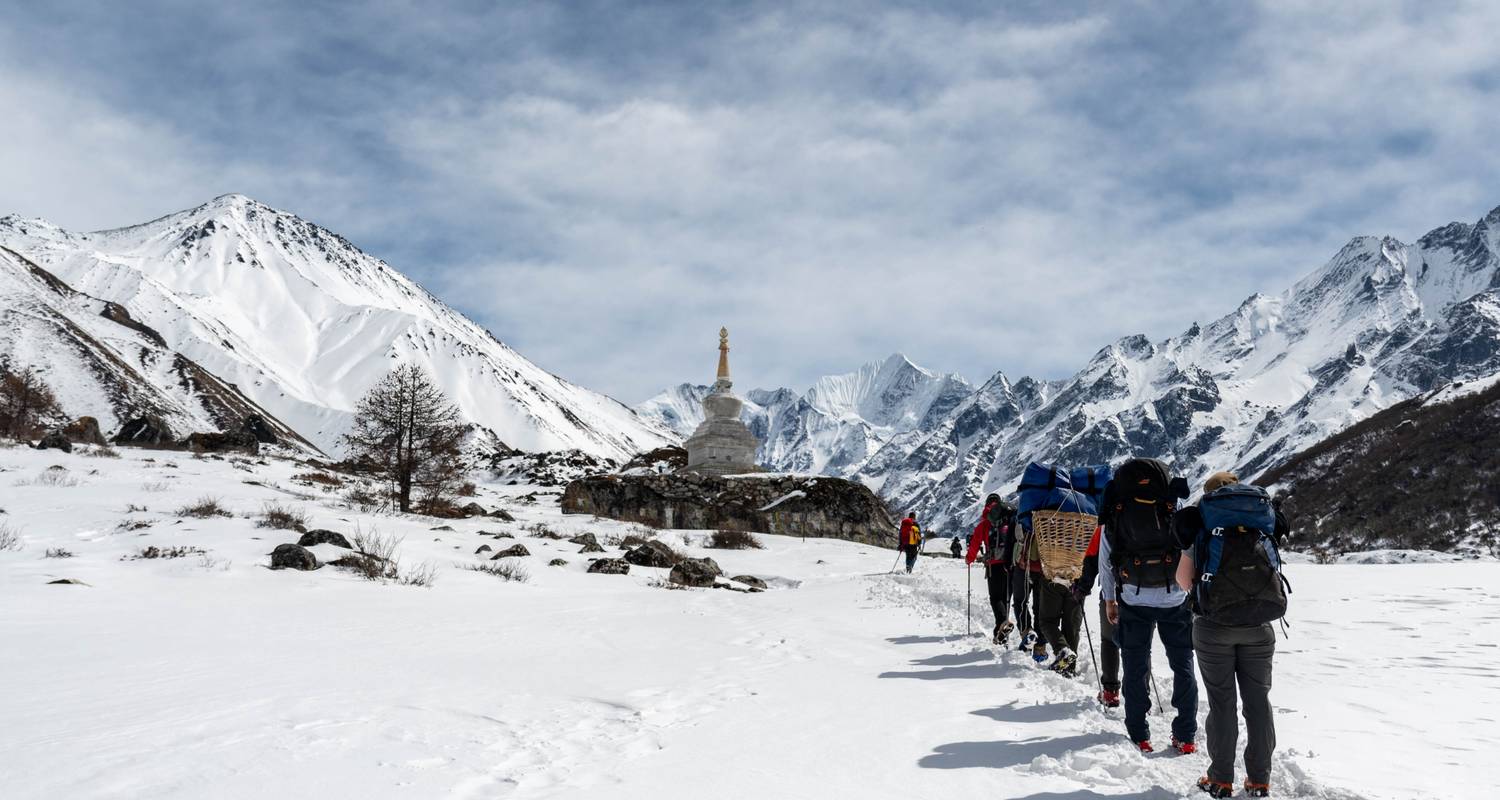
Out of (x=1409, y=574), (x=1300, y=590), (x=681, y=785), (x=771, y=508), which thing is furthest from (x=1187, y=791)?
(x=771, y=508)

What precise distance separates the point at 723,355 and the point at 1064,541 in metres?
40.8

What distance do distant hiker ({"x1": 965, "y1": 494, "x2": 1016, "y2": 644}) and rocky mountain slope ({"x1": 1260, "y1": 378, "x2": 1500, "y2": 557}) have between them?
58.8 m

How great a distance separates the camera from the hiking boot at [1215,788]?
499 cm

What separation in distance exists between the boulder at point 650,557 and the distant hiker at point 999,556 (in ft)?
32.1

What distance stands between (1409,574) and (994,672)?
17705 millimetres

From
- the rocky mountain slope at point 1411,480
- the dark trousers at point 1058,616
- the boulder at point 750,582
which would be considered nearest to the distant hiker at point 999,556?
the dark trousers at point 1058,616

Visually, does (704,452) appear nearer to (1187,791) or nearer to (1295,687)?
(1295,687)

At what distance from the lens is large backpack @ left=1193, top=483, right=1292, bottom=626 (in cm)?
512

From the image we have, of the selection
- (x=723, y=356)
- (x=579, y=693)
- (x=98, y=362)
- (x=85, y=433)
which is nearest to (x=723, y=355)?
(x=723, y=356)

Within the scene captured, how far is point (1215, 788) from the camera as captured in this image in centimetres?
501

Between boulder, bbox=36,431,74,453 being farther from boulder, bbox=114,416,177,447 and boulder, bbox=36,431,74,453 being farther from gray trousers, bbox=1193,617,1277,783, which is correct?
gray trousers, bbox=1193,617,1277,783

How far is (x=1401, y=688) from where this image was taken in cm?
827

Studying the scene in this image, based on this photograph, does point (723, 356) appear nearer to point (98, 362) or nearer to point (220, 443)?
point (220, 443)

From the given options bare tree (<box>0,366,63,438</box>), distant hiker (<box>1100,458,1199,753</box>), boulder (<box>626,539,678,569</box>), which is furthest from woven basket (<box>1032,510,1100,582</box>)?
bare tree (<box>0,366,63,438</box>)
